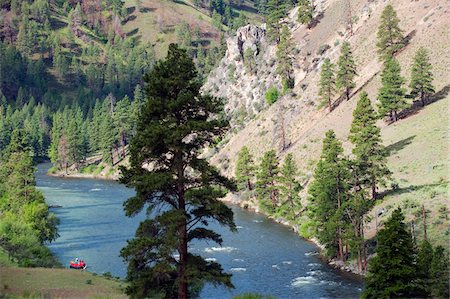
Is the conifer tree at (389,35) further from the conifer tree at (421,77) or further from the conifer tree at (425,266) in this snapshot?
the conifer tree at (425,266)

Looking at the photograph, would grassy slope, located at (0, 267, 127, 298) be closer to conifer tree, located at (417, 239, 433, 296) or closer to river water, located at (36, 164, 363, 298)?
river water, located at (36, 164, 363, 298)

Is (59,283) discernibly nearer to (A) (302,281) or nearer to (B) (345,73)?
(A) (302,281)

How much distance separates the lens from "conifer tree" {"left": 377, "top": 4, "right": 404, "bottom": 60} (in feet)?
334

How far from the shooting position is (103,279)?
44469mm

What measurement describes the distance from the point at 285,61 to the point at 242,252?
73.0m

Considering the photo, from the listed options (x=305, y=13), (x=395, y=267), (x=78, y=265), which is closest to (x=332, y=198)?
(x=395, y=267)

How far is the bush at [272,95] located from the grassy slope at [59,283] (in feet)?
292

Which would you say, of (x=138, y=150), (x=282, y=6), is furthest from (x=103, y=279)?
(x=282, y=6)

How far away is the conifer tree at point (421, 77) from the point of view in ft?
289

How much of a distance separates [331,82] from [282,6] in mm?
41267

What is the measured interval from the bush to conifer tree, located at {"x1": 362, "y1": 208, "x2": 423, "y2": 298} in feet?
317

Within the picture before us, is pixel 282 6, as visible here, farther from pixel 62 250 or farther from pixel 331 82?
pixel 62 250

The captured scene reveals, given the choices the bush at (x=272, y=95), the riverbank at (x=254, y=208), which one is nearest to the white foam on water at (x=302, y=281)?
the riverbank at (x=254, y=208)

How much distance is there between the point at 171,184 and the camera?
25.2 meters
